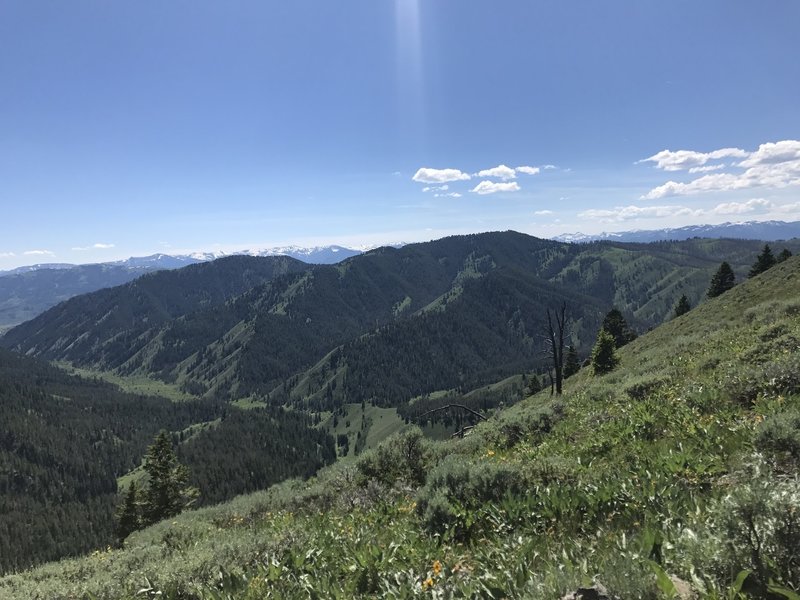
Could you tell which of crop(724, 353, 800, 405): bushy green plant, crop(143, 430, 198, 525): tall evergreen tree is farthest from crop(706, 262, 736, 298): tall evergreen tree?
crop(143, 430, 198, 525): tall evergreen tree

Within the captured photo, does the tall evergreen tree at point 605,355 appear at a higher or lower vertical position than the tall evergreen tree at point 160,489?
higher

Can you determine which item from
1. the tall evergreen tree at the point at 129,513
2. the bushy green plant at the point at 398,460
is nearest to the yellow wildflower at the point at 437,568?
the bushy green plant at the point at 398,460

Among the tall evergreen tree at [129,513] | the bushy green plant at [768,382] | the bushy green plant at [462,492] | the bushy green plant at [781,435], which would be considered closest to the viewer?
the bushy green plant at [781,435]

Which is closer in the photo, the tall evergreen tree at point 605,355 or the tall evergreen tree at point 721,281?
the tall evergreen tree at point 605,355

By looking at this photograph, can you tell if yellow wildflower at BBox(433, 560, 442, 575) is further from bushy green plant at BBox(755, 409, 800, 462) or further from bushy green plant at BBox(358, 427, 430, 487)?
bushy green plant at BBox(358, 427, 430, 487)

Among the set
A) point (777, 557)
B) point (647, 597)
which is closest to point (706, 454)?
point (777, 557)

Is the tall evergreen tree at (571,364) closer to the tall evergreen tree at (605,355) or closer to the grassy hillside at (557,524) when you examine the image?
the tall evergreen tree at (605,355)

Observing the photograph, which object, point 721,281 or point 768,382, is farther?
point 721,281

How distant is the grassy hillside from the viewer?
13.9 ft

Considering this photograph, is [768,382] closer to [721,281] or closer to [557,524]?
[557,524]

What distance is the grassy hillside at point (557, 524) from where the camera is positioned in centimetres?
423

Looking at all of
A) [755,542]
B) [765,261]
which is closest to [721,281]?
[765,261]

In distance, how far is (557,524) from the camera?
734 centimetres

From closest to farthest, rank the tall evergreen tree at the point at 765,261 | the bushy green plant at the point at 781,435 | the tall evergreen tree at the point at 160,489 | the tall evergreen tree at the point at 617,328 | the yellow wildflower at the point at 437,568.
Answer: the yellow wildflower at the point at 437,568
the bushy green plant at the point at 781,435
the tall evergreen tree at the point at 160,489
the tall evergreen tree at the point at 765,261
the tall evergreen tree at the point at 617,328
